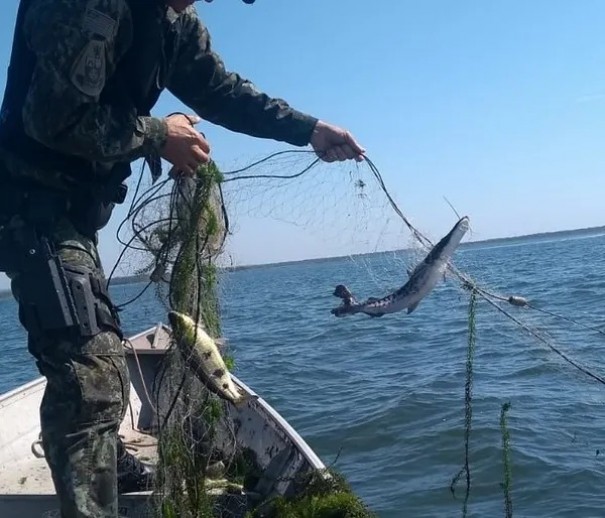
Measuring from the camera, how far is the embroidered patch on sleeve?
3.01 m

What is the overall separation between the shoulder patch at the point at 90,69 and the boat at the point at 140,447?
6.43 ft

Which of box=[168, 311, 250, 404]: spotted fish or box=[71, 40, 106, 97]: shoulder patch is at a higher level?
box=[71, 40, 106, 97]: shoulder patch

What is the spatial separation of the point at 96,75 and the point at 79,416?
4.69 feet

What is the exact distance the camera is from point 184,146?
3572 millimetres

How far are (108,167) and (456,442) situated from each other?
683 cm

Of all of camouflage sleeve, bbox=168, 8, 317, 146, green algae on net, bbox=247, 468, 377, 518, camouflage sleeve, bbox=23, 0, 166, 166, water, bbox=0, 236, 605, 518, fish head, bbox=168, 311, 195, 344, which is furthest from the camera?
water, bbox=0, 236, 605, 518

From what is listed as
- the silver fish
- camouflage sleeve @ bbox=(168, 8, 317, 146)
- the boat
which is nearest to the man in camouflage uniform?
camouflage sleeve @ bbox=(168, 8, 317, 146)

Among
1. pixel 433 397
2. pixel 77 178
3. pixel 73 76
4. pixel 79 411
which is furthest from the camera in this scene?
pixel 433 397

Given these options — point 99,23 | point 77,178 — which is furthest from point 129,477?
point 99,23

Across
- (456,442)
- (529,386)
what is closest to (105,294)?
(456,442)

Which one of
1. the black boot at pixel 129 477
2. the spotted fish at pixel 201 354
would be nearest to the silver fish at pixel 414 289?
the spotted fish at pixel 201 354

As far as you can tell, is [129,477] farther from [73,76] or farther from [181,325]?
[73,76]

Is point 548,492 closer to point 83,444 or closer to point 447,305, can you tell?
point 83,444

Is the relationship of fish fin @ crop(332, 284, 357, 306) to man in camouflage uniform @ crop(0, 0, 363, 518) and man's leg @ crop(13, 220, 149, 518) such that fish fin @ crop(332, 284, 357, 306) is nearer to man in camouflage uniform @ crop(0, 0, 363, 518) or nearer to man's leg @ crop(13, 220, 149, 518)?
man in camouflage uniform @ crop(0, 0, 363, 518)
